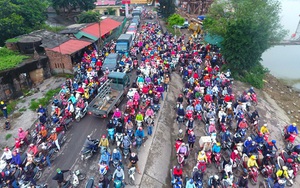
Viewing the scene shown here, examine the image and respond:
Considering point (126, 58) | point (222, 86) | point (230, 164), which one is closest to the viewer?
point (230, 164)

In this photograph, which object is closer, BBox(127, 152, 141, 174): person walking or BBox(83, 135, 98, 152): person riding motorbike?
BBox(127, 152, 141, 174): person walking

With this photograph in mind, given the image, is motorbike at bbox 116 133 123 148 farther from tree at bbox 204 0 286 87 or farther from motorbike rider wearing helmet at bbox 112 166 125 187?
tree at bbox 204 0 286 87

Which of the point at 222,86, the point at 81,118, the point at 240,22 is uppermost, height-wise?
the point at 240,22

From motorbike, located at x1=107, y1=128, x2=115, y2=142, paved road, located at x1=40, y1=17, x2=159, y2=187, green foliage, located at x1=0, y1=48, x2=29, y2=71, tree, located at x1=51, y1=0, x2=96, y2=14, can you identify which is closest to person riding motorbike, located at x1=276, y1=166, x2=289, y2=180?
paved road, located at x1=40, y1=17, x2=159, y2=187

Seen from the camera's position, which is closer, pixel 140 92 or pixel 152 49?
pixel 140 92

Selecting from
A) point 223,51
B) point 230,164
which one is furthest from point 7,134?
point 223,51

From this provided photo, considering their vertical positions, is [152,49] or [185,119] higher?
[152,49]

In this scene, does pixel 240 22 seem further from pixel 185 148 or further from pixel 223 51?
pixel 185 148

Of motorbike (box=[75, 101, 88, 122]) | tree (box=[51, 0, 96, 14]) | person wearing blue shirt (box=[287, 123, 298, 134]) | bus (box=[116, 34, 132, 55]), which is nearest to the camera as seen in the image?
person wearing blue shirt (box=[287, 123, 298, 134])

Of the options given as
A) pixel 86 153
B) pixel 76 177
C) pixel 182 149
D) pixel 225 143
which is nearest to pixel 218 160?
pixel 225 143
